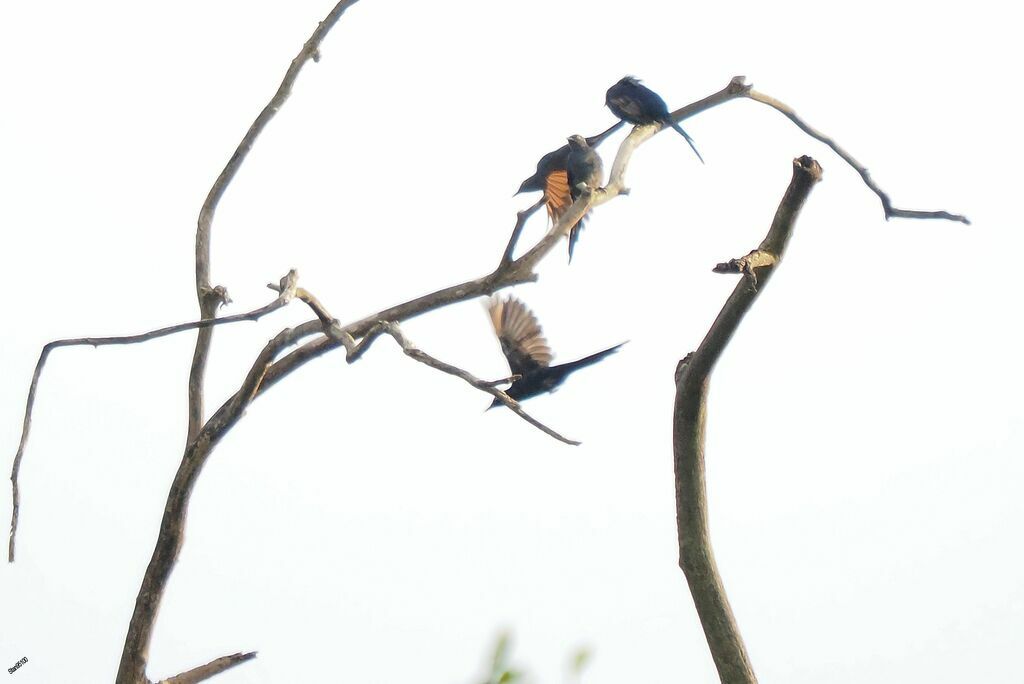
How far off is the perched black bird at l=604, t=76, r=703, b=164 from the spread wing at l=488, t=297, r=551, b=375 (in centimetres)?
41

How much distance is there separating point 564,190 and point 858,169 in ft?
2.29

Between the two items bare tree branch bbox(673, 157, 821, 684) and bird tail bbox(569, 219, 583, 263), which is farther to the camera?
bird tail bbox(569, 219, 583, 263)

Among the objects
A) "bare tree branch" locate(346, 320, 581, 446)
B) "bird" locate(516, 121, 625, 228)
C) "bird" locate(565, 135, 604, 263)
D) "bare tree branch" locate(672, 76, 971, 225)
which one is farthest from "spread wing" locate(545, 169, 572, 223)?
→ "bare tree branch" locate(346, 320, 581, 446)

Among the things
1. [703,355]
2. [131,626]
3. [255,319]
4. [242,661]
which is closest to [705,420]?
[703,355]

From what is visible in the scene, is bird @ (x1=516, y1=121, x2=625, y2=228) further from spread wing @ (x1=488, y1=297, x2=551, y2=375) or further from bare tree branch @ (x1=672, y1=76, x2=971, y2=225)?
bare tree branch @ (x1=672, y1=76, x2=971, y2=225)

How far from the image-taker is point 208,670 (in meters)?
1.33

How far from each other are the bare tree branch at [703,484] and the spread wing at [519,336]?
720 millimetres

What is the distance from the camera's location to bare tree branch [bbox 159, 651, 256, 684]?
1.31 meters

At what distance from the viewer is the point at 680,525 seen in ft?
3.84

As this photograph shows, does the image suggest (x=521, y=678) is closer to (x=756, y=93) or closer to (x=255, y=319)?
(x=255, y=319)

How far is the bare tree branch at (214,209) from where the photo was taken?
143 centimetres

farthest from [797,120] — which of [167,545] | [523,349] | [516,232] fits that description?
[167,545]

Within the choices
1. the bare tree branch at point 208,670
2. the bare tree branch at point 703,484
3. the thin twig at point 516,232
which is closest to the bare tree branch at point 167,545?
the bare tree branch at point 208,670

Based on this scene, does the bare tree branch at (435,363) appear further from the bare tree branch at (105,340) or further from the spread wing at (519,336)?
the spread wing at (519,336)
